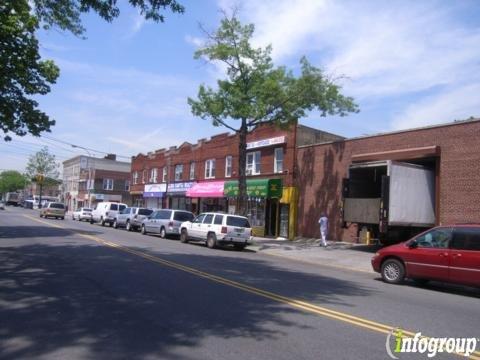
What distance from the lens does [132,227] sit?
3575 centimetres

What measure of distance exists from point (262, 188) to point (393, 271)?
18462 millimetres

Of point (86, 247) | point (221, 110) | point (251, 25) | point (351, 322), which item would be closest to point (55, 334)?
point (351, 322)

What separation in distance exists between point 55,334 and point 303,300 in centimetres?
468

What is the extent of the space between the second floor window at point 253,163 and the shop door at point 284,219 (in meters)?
3.51

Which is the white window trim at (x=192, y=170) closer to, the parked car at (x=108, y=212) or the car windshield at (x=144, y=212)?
the parked car at (x=108, y=212)

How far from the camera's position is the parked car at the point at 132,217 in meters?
34.6

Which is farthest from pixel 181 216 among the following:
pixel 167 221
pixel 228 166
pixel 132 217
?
pixel 228 166

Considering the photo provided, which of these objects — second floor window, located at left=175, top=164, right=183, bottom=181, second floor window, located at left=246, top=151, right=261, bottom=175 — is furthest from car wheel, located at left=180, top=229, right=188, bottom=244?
second floor window, located at left=175, top=164, right=183, bottom=181

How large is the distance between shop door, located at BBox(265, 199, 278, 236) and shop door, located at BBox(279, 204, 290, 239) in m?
0.63

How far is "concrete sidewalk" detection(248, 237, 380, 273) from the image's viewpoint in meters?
19.5

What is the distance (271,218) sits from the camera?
3291 centimetres

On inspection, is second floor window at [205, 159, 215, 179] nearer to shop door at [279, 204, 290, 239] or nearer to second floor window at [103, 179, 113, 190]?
shop door at [279, 204, 290, 239]

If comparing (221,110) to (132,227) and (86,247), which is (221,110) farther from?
(132,227)

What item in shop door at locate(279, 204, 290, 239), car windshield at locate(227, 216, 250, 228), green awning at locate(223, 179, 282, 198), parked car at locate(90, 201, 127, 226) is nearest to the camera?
car windshield at locate(227, 216, 250, 228)
